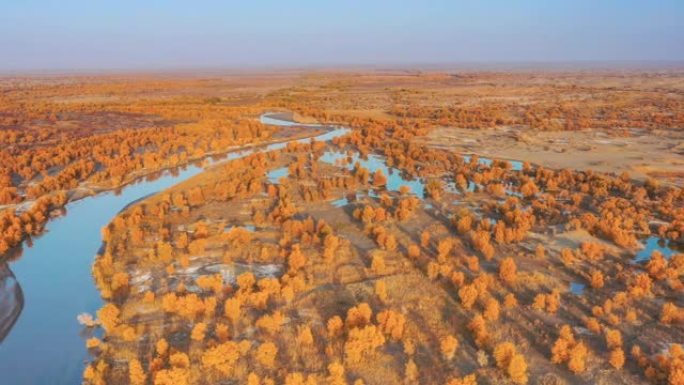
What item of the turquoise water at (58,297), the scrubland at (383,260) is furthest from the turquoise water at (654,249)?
the turquoise water at (58,297)

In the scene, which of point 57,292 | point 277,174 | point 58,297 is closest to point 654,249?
point 277,174

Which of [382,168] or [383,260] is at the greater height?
[383,260]

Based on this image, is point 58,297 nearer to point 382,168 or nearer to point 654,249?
point 382,168

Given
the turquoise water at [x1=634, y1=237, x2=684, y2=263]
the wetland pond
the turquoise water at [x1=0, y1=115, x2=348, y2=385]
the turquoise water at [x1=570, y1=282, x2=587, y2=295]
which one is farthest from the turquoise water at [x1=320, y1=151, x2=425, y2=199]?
the turquoise water at [x1=0, y1=115, x2=348, y2=385]

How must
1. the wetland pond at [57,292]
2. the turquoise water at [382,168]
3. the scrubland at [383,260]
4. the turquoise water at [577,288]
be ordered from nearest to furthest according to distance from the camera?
the scrubland at [383,260] < the wetland pond at [57,292] < the turquoise water at [577,288] < the turquoise water at [382,168]

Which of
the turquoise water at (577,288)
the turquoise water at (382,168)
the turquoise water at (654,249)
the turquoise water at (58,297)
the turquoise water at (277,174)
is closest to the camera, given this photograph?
the turquoise water at (58,297)

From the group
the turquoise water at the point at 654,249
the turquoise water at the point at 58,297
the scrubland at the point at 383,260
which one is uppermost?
the scrubland at the point at 383,260

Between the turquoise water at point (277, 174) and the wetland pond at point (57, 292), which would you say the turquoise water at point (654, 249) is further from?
the turquoise water at point (277, 174)

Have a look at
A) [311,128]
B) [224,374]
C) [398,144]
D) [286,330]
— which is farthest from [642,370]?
[311,128]
